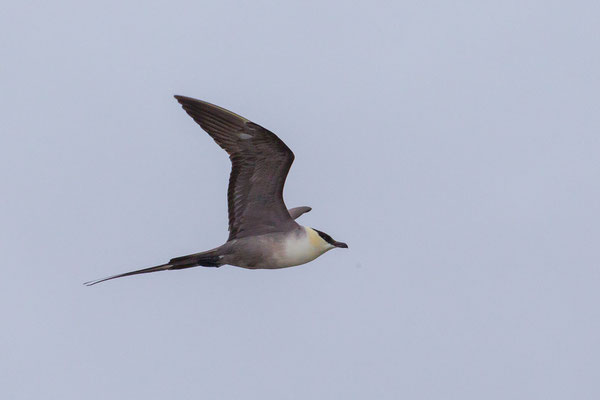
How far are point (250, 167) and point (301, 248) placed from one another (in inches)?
51.8

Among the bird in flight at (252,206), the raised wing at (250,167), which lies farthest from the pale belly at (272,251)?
the raised wing at (250,167)

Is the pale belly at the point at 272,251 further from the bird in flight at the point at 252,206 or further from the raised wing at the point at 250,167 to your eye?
the raised wing at the point at 250,167

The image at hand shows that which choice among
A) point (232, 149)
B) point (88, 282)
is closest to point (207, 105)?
point (232, 149)

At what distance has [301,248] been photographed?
Result: 15266 mm

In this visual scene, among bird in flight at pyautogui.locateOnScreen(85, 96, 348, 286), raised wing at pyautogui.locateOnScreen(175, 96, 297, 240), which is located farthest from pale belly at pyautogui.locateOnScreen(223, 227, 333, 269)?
raised wing at pyautogui.locateOnScreen(175, 96, 297, 240)

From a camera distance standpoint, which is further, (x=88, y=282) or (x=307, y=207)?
(x=307, y=207)

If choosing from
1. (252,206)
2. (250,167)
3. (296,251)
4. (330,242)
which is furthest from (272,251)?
(250,167)

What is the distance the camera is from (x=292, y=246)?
15211 millimetres

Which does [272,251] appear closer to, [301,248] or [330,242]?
[301,248]

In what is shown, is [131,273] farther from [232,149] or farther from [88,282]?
[232,149]

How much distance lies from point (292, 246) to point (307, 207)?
2997mm

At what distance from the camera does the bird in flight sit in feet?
48.6

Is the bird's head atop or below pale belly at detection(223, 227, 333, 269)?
atop

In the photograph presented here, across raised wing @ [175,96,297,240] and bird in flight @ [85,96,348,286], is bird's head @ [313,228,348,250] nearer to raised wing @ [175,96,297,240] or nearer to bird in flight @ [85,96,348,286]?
bird in flight @ [85,96,348,286]
